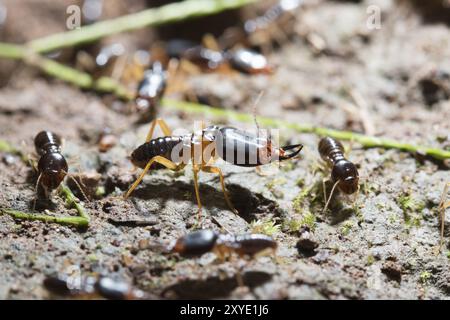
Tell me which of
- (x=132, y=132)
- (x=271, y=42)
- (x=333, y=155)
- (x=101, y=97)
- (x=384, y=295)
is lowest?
(x=384, y=295)

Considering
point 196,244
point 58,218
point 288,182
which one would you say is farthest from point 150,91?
point 196,244

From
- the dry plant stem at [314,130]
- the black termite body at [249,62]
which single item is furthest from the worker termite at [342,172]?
the black termite body at [249,62]

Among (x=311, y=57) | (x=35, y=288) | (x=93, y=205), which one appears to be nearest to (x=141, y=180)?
(x=93, y=205)

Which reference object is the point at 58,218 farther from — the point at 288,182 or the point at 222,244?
the point at 288,182

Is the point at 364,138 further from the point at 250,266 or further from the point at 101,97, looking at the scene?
the point at 101,97

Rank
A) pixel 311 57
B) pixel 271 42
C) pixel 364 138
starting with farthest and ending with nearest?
pixel 271 42
pixel 311 57
pixel 364 138

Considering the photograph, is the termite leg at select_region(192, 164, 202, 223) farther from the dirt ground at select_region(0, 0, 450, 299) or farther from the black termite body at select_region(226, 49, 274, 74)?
the black termite body at select_region(226, 49, 274, 74)

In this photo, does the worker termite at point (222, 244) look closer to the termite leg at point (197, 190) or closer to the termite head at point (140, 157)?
the termite leg at point (197, 190)
